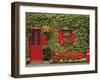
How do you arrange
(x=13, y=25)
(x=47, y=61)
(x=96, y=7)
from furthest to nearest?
1. (x=96, y=7)
2. (x=47, y=61)
3. (x=13, y=25)

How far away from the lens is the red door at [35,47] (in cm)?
179

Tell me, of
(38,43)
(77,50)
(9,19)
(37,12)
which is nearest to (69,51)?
(77,50)

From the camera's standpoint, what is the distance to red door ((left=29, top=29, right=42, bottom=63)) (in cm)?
179

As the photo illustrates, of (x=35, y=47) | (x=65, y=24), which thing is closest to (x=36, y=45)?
(x=35, y=47)

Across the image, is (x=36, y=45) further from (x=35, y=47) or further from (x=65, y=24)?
(x=65, y=24)

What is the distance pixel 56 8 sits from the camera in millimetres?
1851

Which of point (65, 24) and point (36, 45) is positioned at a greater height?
point (65, 24)

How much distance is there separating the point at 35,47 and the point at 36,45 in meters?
0.02

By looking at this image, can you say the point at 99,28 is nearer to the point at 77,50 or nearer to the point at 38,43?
the point at 77,50

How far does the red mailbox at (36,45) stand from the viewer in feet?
5.89

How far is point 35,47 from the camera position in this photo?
1.81 metres

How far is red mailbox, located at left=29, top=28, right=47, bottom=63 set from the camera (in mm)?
1795

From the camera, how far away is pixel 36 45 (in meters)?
1.82

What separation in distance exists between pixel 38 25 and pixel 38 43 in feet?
0.41
